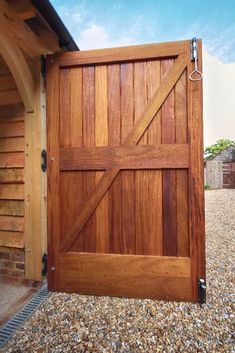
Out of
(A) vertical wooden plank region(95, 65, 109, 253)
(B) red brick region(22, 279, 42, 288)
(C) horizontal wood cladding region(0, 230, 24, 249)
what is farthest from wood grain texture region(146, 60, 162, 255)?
(C) horizontal wood cladding region(0, 230, 24, 249)

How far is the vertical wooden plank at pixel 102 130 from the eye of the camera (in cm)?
176

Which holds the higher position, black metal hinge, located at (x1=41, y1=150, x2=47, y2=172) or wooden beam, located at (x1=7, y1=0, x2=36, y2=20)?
wooden beam, located at (x1=7, y1=0, x2=36, y2=20)

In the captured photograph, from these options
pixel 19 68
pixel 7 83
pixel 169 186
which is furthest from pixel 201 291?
pixel 7 83

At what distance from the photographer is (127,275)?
5.72 feet

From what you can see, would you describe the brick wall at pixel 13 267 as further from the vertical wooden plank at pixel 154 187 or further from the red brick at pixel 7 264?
the vertical wooden plank at pixel 154 187

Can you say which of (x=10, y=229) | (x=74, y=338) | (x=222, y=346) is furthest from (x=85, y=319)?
(x=10, y=229)

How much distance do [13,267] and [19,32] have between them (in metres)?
1.97

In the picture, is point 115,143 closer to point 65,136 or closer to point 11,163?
point 65,136

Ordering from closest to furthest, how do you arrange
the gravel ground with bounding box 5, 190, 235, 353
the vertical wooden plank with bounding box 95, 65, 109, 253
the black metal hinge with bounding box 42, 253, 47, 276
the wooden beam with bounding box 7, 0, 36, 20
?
the gravel ground with bounding box 5, 190, 235, 353 < the wooden beam with bounding box 7, 0, 36, 20 < the vertical wooden plank with bounding box 95, 65, 109, 253 < the black metal hinge with bounding box 42, 253, 47, 276

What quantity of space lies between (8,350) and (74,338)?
0.38 meters

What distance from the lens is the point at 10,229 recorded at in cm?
191

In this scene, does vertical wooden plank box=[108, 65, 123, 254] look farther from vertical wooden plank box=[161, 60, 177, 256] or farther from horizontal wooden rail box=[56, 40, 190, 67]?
vertical wooden plank box=[161, 60, 177, 256]

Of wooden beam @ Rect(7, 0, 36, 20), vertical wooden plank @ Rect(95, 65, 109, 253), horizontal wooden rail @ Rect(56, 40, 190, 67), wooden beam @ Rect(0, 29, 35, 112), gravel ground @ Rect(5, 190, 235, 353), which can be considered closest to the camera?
gravel ground @ Rect(5, 190, 235, 353)

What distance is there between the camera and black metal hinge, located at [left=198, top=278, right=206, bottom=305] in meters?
1.63
